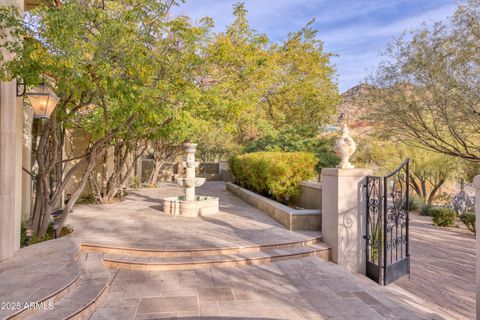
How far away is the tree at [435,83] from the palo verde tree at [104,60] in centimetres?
868

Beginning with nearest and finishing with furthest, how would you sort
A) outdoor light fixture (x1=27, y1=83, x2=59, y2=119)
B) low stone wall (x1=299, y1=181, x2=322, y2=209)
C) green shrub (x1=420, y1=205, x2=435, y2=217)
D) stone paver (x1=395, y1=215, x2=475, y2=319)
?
outdoor light fixture (x1=27, y1=83, x2=59, y2=119), stone paver (x1=395, y1=215, x2=475, y2=319), low stone wall (x1=299, y1=181, x2=322, y2=209), green shrub (x1=420, y1=205, x2=435, y2=217)

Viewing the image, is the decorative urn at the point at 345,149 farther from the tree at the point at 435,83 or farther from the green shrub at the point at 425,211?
the green shrub at the point at 425,211

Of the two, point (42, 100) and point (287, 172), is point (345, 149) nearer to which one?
point (287, 172)

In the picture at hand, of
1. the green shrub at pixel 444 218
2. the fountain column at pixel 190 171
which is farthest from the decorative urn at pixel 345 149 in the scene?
the green shrub at pixel 444 218

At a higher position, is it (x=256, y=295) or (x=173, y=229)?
(x=173, y=229)

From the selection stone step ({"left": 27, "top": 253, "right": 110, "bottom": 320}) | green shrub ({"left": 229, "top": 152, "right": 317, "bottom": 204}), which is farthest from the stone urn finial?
stone step ({"left": 27, "top": 253, "right": 110, "bottom": 320})

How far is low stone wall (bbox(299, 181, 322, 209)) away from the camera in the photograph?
7490mm

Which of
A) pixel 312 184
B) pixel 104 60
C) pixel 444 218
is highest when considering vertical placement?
pixel 104 60

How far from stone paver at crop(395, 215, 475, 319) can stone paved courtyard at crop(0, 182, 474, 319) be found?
0.08 feet

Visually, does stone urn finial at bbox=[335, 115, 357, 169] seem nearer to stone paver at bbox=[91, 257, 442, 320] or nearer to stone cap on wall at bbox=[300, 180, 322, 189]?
stone cap on wall at bbox=[300, 180, 322, 189]

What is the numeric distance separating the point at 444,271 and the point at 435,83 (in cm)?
723

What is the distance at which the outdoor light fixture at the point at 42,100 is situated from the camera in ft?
15.9

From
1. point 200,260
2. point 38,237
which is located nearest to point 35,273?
point 38,237

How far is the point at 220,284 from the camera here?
14.3ft
